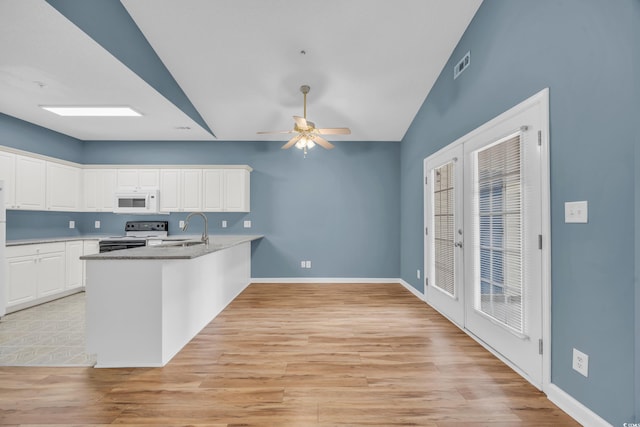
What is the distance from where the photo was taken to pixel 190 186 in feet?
16.8

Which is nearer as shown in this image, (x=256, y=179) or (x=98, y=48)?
(x=98, y=48)

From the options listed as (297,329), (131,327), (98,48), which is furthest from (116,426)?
(98,48)

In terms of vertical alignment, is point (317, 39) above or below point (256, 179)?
above

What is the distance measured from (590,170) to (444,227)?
1.99 m

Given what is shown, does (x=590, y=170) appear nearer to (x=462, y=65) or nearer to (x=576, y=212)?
(x=576, y=212)

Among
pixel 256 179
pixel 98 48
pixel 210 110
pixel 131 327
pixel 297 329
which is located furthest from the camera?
pixel 256 179

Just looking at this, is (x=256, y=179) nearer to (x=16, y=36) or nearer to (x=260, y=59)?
(x=260, y=59)

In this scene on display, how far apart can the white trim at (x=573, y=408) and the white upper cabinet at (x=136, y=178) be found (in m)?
5.62

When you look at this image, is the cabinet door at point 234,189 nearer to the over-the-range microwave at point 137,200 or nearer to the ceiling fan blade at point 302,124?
the over-the-range microwave at point 137,200

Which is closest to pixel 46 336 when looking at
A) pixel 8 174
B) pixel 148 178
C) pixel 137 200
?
pixel 8 174

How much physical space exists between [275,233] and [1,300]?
359cm

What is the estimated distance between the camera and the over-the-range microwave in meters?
5.00

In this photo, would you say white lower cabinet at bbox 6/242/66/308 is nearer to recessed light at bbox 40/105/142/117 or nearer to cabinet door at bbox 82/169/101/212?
cabinet door at bbox 82/169/101/212

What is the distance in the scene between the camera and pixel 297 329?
3.15 m
